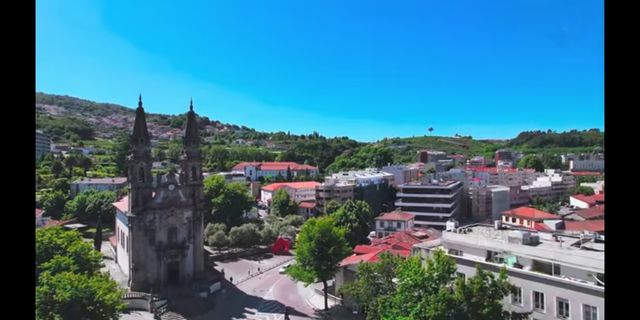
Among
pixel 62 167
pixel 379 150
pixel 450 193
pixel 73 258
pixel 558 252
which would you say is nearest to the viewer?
pixel 558 252

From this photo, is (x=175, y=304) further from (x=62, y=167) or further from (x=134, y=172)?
(x=62, y=167)

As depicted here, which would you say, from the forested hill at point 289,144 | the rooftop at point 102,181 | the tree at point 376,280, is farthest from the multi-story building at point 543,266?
the forested hill at point 289,144

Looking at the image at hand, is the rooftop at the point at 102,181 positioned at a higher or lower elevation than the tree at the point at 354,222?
higher

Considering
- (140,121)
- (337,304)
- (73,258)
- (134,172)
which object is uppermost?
(140,121)

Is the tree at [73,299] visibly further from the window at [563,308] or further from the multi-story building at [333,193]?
the multi-story building at [333,193]

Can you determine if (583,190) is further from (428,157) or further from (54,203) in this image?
(54,203)
